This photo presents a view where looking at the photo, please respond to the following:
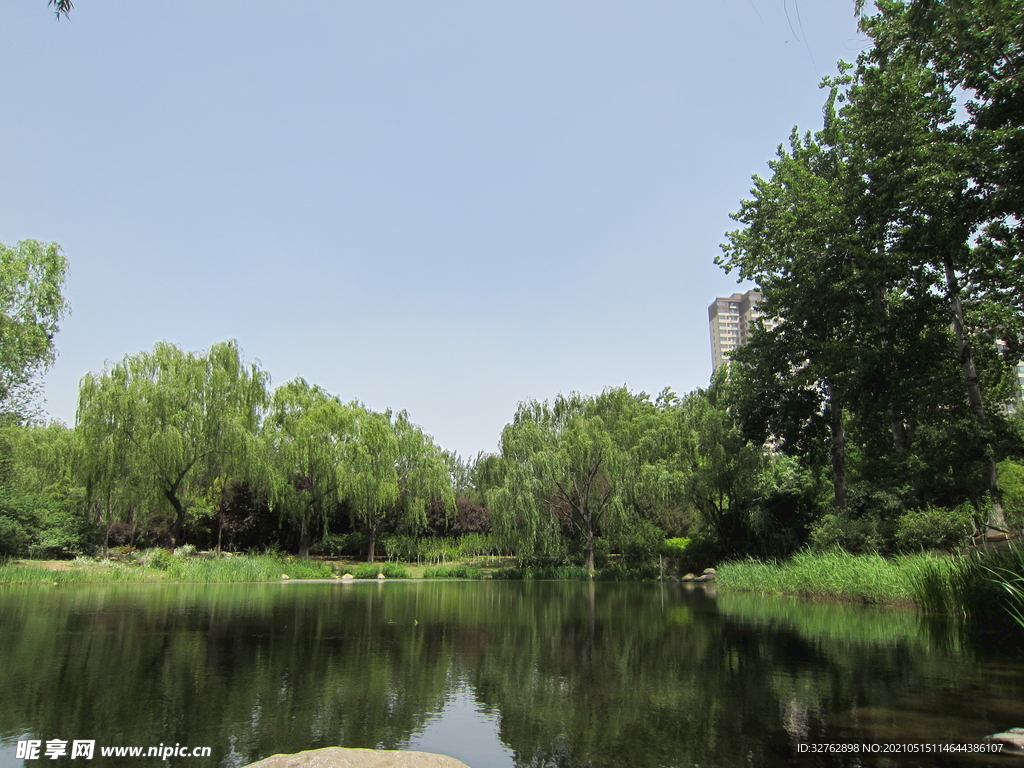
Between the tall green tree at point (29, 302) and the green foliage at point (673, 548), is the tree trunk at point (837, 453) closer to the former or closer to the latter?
the green foliage at point (673, 548)

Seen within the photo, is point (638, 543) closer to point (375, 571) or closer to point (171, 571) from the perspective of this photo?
point (375, 571)

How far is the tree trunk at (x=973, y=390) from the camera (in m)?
15.1

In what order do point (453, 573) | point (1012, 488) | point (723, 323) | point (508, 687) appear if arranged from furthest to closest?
point (723, 323), point (453, 573), point (1012, 488), point (508, 687)

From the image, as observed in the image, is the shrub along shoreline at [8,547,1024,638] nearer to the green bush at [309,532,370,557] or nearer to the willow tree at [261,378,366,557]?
the green bush at [309,532,370,557]

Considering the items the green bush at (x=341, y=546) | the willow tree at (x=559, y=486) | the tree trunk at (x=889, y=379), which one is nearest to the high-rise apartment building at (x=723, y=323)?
the willow tree at (x=559, y=486)

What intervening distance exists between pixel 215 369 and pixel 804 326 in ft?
69.7

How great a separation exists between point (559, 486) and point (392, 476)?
24.7 ft

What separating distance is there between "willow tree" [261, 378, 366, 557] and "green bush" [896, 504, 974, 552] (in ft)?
67.5

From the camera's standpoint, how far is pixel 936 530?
50.0 ft

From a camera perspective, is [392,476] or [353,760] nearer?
[353,760]

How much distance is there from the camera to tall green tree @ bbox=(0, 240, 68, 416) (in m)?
22.1

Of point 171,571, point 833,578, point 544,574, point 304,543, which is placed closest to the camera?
point 833,578

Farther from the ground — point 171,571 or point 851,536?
point 851,536

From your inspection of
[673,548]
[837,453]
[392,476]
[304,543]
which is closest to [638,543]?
[673,548]
